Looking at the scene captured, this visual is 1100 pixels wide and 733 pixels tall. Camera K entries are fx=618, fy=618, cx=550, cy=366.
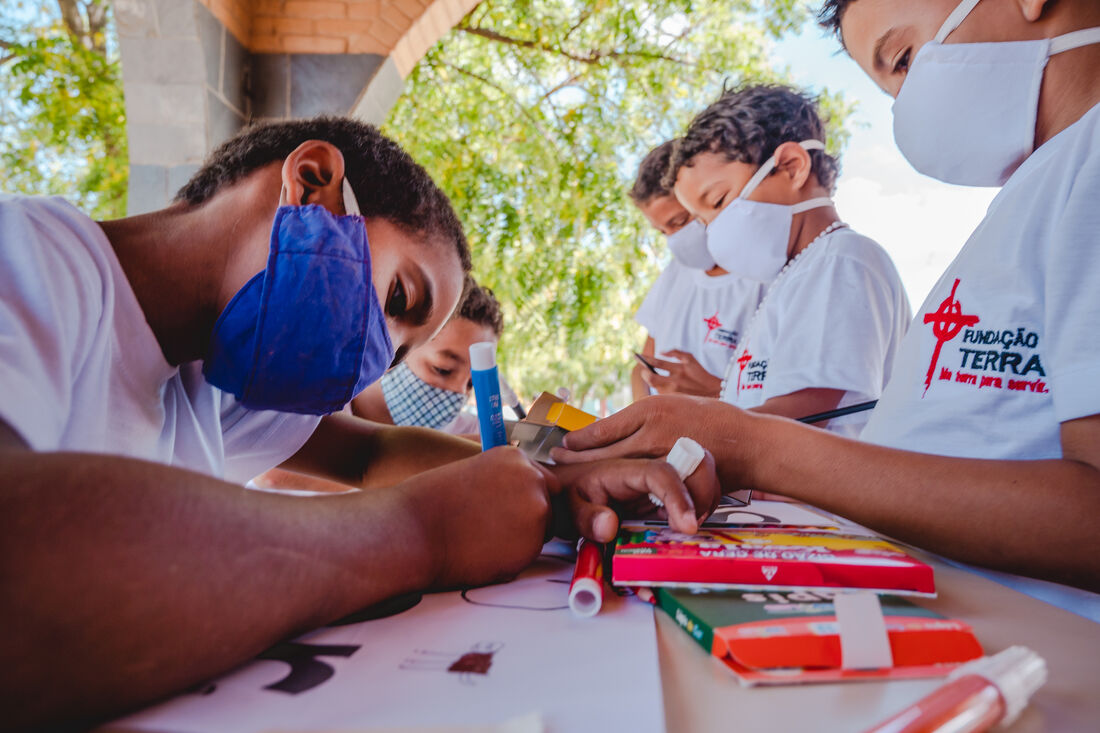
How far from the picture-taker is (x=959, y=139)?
938mm

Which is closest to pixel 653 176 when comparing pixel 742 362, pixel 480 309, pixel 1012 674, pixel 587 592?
pixel 480 309

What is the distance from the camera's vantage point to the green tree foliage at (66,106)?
316 cm

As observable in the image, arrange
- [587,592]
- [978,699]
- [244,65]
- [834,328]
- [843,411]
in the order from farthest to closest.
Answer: [244,65], [834,328], [843,411], [587,592], [978,699]

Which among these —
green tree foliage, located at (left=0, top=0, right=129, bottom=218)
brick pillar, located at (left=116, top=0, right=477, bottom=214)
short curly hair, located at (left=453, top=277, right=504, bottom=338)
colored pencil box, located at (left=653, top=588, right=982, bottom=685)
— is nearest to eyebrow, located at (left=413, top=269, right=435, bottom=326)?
colored pencil box, located at (left=653, top=588, right=982, bottom=685)

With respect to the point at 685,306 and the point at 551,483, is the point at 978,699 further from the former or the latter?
the point at 685,306

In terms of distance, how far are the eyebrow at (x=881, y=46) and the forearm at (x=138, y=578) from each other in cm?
114

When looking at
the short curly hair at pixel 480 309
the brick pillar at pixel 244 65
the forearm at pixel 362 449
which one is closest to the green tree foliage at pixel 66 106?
the brick pillar at pixel 244 65

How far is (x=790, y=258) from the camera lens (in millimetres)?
1633

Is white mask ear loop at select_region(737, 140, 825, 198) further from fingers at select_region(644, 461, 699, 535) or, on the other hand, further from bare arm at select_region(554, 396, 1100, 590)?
fingers at select_region(644, 461, 699, 535)

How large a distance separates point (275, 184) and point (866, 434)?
3.16 ft

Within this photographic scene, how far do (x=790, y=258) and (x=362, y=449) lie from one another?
3.86ft

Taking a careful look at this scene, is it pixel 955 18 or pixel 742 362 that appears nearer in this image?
pixel 955 18

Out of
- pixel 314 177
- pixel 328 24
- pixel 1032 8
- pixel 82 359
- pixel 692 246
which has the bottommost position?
pixel 82 359

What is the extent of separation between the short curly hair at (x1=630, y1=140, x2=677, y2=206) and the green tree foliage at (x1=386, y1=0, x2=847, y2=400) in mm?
1195
